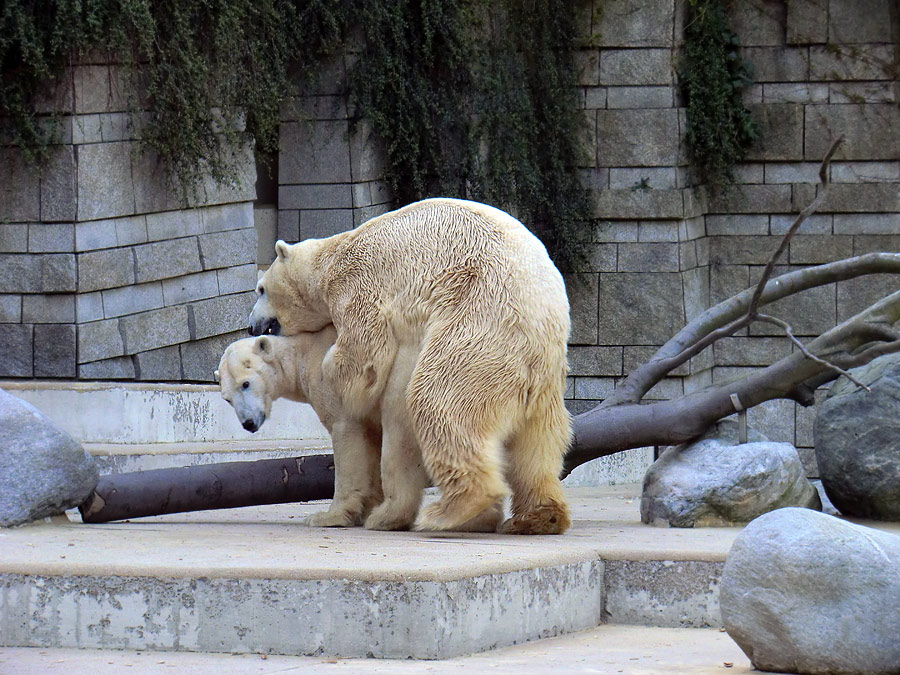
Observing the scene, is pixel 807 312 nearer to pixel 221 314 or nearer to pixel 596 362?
pixel 596 362

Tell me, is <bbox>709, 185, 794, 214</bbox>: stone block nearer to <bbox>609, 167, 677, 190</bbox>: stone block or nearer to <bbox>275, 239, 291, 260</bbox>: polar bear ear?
<bbox>609, 167, 677, 190</bbox>: stone block

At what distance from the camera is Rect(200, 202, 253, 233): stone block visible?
862 cm

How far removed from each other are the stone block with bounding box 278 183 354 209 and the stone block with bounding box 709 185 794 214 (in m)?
2.93

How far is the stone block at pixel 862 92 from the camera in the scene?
10.1 metres

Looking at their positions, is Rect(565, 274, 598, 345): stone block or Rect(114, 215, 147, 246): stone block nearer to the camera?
Rect(114, 215, 147, 246): stone block

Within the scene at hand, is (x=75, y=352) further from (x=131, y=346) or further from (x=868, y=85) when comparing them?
(x=868, y=85)

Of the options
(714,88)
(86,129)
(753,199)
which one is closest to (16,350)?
(86,129)

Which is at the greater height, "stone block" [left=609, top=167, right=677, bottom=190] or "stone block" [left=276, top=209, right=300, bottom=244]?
"stone block" [left=609, top=167, right=677, bottom=190]

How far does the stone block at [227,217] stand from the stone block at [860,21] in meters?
4.80

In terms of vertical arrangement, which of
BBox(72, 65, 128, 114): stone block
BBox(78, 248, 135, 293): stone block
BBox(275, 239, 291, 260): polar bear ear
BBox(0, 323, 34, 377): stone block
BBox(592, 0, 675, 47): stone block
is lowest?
BBox(0, 323, 34, 377): stone block

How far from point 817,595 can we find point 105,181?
563 cm

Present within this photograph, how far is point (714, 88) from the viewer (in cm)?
991

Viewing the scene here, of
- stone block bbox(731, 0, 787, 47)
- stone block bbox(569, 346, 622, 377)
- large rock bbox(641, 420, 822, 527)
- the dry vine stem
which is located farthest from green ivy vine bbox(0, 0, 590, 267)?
large rock bbox(641, 420, 822, 527)

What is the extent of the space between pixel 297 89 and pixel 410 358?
15.1ft
